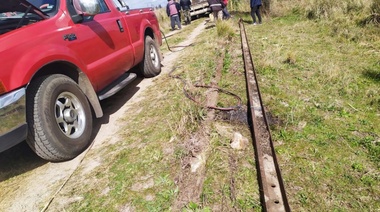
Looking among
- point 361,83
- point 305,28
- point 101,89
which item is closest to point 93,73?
point 101,89

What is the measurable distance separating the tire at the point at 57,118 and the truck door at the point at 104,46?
449 mm

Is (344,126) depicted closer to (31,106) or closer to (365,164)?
(365,164)

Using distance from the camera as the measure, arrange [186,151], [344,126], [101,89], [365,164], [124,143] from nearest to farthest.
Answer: [365,164]
[186,151]
[344,126]
[124,143]
[101,89]

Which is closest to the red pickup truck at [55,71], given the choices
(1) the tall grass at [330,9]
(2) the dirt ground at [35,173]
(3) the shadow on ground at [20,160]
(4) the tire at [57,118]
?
(4) the tire at [57,118]

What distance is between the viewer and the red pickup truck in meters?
2.41

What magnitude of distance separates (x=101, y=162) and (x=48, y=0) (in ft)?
6.84

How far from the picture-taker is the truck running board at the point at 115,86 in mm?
3588

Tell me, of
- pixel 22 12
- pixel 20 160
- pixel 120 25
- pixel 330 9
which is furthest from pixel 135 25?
pixel 330 9

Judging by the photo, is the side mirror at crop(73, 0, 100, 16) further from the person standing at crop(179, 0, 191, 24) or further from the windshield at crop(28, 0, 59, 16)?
the person standing at crop(179, 0, 191, 24)

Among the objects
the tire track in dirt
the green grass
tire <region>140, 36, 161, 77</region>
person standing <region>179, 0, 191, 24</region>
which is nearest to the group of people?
person standing <region>179, 0, 191, 24</region>

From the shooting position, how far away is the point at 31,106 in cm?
260

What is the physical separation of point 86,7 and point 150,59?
211 centimetres

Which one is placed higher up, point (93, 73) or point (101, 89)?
point (93, 73)

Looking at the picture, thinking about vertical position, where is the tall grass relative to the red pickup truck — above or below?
below
